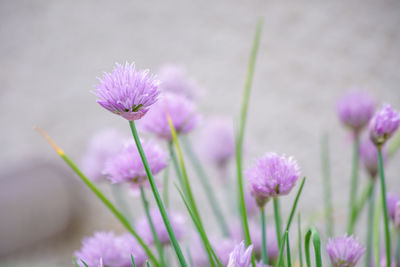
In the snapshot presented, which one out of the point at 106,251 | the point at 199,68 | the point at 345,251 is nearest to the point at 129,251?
the point at 106,251

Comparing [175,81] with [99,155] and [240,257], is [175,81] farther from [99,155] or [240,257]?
[240,257]

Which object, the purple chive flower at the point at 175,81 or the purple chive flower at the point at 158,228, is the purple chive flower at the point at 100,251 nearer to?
the purple chive flower at the point at 158,228

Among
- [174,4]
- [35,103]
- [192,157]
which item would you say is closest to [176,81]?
[192,157]

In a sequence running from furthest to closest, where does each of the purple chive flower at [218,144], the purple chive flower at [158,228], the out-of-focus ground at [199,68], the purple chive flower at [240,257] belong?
the out-of-focus ground at [199,68] < the purple chive flower at [218,144] < the purple chive flower at [158,228] < the purple chive flower at [240,257]

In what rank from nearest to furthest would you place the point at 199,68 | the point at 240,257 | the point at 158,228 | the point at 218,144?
the point at 240,257 → the point at 158,228 → the point at 218,144 → the point at 199,68

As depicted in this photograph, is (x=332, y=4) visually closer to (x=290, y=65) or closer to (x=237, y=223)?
(x=290, y=65)

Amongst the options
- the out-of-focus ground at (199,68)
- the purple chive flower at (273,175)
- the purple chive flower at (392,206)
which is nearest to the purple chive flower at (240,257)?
the purple chive flower at (273,175)

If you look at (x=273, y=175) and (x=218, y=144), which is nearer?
(x=273, y=175)
